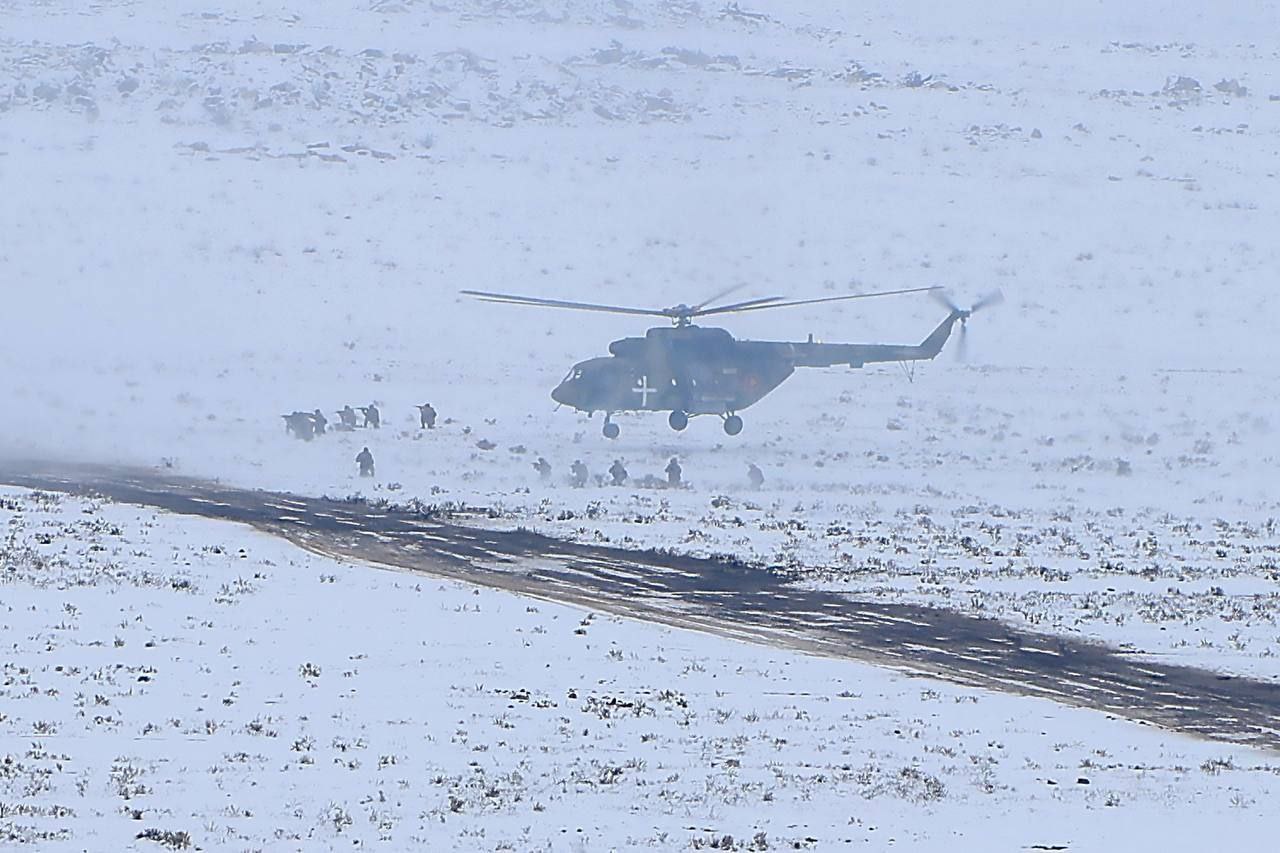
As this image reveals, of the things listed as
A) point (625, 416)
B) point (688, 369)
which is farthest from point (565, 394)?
point (625, 416)

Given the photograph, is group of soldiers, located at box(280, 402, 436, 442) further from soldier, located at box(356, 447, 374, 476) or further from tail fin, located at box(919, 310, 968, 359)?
tail fin, located at box(919, 310, 968, 359)

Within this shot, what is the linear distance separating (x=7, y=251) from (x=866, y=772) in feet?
171

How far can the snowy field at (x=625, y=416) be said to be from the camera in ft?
40.3

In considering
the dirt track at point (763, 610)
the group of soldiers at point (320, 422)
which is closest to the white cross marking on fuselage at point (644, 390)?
the group of soldiers at point (320, 422)

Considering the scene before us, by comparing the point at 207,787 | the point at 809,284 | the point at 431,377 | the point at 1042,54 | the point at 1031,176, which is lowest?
the point at 207,787

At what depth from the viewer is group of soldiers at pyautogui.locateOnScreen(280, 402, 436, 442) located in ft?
126

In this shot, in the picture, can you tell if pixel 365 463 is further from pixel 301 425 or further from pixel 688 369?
pixel 688 369

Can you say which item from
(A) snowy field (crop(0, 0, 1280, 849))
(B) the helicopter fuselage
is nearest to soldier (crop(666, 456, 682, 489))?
(A) snowy field (crop(0, 0, 1280, 849))

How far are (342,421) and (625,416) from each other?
26.6 feet

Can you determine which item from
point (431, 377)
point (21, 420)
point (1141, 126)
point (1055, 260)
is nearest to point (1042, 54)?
point (1141, 126)

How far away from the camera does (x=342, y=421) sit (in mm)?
40375

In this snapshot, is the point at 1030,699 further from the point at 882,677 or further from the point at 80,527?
the point at 80,527

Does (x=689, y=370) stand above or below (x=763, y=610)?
above

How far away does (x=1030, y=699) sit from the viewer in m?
15.5
